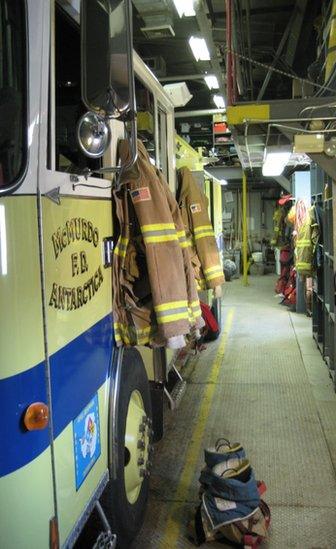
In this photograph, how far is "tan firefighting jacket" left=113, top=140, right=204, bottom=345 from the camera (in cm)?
274

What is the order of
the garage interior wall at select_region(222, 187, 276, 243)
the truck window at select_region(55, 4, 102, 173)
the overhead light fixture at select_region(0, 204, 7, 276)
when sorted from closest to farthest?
the overhead light fixture at select_region(0, 204, 7, 276) < the truck window at select_region(55, 4, 102, 173) < the garage interior wall at select_region(222, 187, 276, 243)

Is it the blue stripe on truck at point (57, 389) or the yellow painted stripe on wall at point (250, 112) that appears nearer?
the blue stripe on truck at point (57, 389)

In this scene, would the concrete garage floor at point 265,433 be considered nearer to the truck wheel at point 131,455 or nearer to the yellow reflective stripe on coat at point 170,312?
the truck wheel at point 131,455

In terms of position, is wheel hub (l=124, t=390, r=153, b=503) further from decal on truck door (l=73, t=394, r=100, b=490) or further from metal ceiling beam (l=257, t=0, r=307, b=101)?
metal ceiling beam (l=257, t=0, r=307, b=101)

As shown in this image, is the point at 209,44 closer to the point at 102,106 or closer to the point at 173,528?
the point at 102,106

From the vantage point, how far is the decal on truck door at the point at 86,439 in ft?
6.88

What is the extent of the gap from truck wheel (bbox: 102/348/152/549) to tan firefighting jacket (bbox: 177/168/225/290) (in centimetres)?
161

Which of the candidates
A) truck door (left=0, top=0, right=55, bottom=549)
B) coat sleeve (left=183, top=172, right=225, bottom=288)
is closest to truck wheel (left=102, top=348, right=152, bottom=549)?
truck door (left=0, top=0, right=55, bottom=549)

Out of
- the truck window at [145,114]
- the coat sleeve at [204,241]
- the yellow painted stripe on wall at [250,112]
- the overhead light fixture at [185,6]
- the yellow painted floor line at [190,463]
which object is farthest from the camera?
the overhead light fixture at [185,6]

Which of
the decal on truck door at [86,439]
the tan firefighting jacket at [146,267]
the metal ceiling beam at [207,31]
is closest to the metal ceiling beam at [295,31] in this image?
the metal ceiling beam at [207,31]

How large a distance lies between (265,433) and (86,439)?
9.33ft

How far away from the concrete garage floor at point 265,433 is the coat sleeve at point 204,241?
144 centimetres

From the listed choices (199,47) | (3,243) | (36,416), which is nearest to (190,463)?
(36,416)

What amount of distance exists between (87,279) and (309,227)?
578 cm
